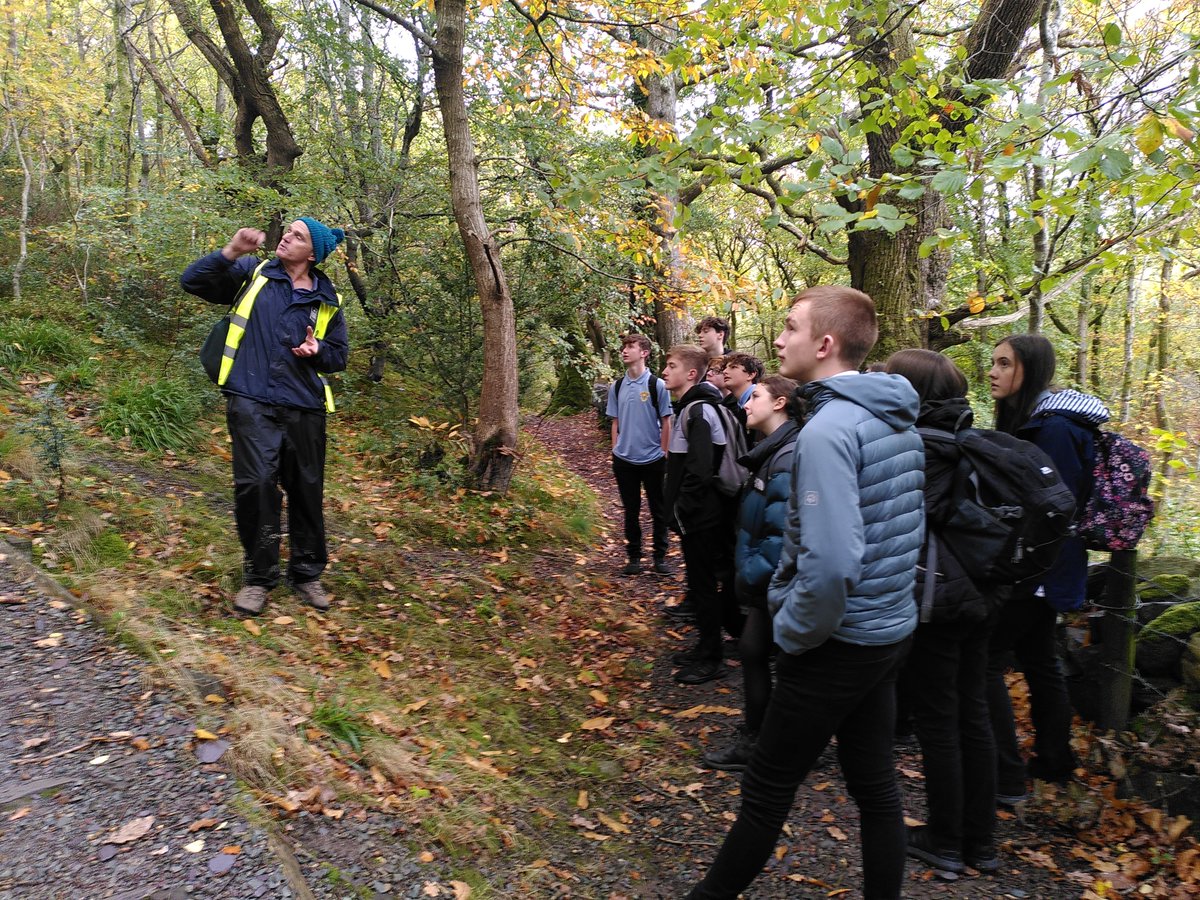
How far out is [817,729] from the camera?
7.70 feet

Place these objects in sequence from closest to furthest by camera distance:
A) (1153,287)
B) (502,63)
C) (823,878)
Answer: (823,878) → (502,63) → (1153,287)

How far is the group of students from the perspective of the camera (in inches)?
89.4

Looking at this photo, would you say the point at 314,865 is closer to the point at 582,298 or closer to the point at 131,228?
the point at 582,298

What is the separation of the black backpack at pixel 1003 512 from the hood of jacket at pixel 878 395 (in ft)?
2.42

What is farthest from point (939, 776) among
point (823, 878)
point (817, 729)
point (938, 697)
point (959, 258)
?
point (959, 258)

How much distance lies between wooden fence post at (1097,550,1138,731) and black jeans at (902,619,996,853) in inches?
45.0

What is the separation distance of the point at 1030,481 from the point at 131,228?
446 inches

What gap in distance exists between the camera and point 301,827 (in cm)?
279

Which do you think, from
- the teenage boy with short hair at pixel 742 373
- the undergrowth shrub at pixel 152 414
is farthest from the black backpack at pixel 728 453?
the undergrowth shrub at pixel 152 414

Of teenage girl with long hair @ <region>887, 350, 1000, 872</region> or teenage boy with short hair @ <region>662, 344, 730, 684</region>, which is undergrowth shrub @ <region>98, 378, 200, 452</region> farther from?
teenage girl with long hair @ <region>887, 350, 1000, 872</region>

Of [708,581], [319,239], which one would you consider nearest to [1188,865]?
[708,581]

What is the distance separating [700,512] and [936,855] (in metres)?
2.24

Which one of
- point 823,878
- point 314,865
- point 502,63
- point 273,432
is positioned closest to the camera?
point 314,865

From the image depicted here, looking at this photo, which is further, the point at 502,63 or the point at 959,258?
the point at 959,258
